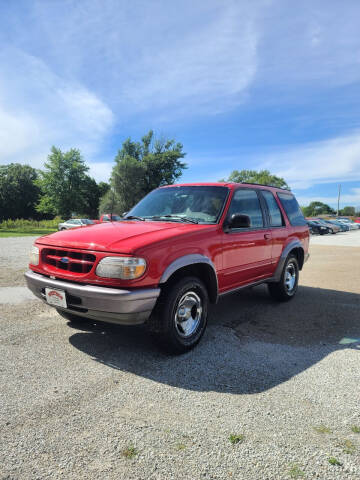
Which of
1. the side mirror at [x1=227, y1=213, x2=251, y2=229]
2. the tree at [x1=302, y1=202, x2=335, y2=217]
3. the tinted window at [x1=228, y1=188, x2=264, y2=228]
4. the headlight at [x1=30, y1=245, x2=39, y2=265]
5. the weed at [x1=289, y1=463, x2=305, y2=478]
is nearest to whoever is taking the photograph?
the weed at [x1=289, y1=463, x2=305, y2=478]

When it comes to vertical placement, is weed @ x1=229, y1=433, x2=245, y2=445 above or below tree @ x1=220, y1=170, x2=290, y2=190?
below

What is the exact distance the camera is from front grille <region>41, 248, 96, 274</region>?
3.25 metres

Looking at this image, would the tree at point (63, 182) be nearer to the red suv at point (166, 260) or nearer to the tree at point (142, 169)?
the tree at point (142, 169)

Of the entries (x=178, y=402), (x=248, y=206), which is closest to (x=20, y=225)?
(x=248, y=206)

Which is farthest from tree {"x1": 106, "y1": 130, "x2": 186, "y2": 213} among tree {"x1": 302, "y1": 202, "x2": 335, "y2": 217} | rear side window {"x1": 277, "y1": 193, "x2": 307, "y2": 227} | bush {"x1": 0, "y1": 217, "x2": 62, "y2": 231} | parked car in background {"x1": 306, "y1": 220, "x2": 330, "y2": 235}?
tree {"x1": 302, "y1": 202, "x2": 335, "y2": 217}

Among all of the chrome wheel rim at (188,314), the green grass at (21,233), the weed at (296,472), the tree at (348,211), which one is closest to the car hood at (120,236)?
the chrome wheel rim at (188,314)

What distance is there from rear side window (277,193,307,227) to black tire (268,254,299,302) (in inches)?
26.2

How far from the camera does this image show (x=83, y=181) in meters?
54.8

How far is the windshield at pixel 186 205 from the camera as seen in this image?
426 centimetres

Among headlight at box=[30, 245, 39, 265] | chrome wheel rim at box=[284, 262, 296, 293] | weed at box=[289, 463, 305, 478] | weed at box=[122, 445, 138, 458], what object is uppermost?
headlight at box=[30, 245, 39, 265]

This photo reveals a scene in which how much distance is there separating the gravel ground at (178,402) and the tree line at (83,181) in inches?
1596

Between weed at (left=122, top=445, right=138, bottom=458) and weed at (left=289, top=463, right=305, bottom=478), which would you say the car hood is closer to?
weed at (left=122, top=445, right=138, bottom=458)

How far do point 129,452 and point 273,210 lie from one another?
168 inches

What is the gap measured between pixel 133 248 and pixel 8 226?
35.7 meters
